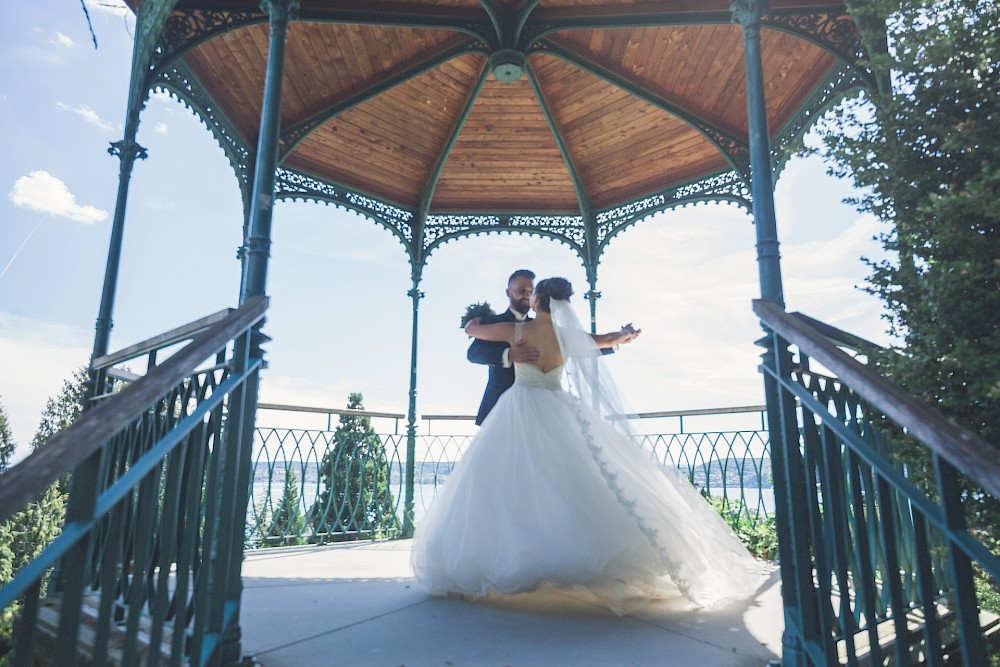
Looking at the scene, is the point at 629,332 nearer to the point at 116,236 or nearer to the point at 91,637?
the point at 91,637

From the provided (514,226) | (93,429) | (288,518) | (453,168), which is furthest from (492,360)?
(288,518)

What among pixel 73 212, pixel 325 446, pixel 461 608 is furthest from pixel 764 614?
pixel 73 212

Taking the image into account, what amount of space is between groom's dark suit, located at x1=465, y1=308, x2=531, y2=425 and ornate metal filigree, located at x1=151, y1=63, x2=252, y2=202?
9.38 ft

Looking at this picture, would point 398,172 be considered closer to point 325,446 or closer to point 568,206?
point 568,206

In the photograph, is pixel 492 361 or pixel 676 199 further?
pixel 676 199

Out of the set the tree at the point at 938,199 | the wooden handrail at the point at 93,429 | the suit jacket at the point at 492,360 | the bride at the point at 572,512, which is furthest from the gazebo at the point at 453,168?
the suit jacket at the point at 492,360

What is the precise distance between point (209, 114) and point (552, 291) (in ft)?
11.5

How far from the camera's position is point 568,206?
7027 mm

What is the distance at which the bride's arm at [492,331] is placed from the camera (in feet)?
11.4

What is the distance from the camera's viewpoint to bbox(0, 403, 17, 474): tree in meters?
33.4

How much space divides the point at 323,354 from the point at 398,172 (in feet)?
194

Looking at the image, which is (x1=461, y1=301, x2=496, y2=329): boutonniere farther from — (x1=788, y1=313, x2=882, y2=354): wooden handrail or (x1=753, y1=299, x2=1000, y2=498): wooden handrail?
(x1=753, y1=299, x2=1000, y2=498): wooden handrail

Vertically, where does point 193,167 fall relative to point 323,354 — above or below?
above

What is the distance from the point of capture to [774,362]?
2.21 meters
